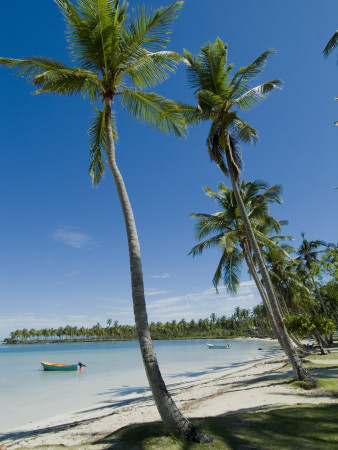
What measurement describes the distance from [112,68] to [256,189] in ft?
33.4

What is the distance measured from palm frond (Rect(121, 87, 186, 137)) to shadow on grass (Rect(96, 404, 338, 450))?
728 cm

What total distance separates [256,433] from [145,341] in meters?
2.60

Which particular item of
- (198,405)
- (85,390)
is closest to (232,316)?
(85,390)

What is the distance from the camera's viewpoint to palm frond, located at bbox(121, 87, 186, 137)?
25.5 feet

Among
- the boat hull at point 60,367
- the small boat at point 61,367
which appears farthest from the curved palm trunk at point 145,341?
the boat hull at point 60,367

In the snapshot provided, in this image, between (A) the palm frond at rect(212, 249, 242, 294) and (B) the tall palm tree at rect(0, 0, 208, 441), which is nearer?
(B) the tall palm tree at rect(0, 0, 208, 441)

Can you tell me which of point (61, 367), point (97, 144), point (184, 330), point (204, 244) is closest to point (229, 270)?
point (204, 244)

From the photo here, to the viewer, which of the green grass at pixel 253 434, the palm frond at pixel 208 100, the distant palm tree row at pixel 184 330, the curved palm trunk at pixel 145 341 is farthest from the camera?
the distant palm tree row at pixel 184 330

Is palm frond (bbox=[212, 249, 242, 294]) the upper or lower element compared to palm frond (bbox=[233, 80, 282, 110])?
lower

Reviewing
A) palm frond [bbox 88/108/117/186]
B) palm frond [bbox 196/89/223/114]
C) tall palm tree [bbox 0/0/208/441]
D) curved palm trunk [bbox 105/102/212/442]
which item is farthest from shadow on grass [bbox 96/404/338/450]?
palm frond [bbox 196/89/223/114]

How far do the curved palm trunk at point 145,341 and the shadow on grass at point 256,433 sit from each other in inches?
8.2

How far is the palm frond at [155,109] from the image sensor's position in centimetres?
778

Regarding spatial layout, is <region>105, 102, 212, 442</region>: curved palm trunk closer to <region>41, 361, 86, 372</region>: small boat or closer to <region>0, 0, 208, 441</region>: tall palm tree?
<region>0, 0, 208, 441</region>: tall palm tree

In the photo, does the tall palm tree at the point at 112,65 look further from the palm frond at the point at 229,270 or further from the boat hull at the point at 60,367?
the boat hull at the point at 60,367
